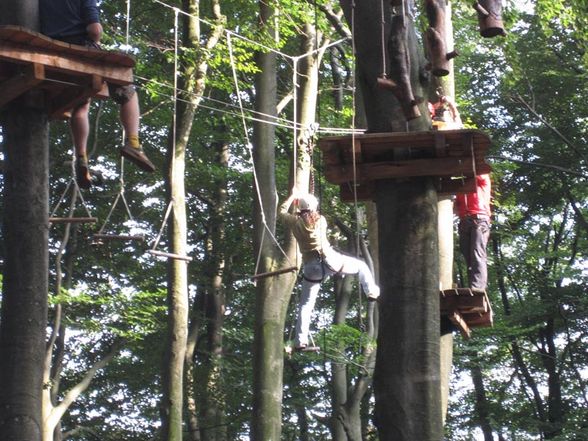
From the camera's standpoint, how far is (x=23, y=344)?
6.12 meters

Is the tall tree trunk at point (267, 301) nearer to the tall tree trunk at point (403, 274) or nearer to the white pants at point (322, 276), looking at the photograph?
the white pants at point (322, 276)

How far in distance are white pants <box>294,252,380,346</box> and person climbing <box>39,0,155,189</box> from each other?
2095mm

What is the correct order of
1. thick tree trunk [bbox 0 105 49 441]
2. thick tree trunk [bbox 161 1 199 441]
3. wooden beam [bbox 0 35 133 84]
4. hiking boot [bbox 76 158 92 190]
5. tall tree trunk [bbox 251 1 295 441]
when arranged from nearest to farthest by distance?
1. thick tree trunk [bbox 0 105 49 441]
2. wooden beam [bbox 0 35 133 84]
3. hiking boot [bbox 76 158 92 190]
4. tall tree trunk [bbox 251 1 295 441]
5. thick tree trunk [bbox 161 1 199 441]

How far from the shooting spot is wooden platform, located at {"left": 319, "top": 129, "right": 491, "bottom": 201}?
259 inches

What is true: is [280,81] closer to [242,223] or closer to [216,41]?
[242,223]

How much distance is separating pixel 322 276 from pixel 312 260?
1.00 ft

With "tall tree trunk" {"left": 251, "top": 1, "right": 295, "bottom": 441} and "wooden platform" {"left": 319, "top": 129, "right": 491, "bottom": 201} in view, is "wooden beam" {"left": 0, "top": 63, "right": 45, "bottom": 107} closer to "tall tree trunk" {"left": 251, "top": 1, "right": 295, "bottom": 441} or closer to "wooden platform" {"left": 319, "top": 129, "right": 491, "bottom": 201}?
"wooden platform" {"left": 319, "top": 129, "right": 491, "bottom": 201}

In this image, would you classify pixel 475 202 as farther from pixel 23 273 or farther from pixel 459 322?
pixel 23 273

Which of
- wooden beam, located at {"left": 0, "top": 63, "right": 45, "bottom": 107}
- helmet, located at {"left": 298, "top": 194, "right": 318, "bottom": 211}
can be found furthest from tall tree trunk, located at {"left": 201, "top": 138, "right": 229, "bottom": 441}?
wooden beam, located at {"left": 0, "top": 63, "right": 45, "bottom": 107}

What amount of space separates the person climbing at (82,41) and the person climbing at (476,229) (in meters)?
2.54

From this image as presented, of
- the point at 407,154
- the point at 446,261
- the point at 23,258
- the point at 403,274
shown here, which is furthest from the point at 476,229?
the point at 23,258

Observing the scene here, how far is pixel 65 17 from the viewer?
281 inches

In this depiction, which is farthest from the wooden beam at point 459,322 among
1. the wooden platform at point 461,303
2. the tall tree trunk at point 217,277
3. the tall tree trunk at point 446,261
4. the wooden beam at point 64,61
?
the tall tree trunk at point 217,277

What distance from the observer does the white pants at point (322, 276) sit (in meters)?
9.09
